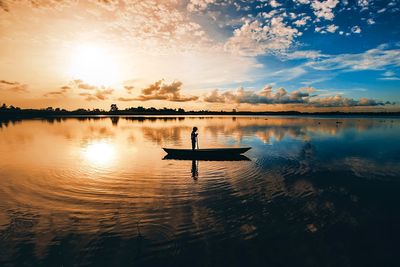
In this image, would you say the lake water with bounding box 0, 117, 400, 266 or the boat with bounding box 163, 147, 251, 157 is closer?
the lake water with bounding box 0, 117, 400, 266

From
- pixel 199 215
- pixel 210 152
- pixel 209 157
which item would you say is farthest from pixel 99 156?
pixel 199 215

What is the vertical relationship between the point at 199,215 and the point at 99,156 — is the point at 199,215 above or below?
below

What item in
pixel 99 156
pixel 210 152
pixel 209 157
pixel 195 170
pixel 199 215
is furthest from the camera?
pixel 99 156

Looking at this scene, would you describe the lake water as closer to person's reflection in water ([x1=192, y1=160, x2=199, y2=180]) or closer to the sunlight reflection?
person's reflection in water ([x1=192, y1=160, x2=199, y2=180])

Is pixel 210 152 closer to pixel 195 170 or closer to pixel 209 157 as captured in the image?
pixel 209 157

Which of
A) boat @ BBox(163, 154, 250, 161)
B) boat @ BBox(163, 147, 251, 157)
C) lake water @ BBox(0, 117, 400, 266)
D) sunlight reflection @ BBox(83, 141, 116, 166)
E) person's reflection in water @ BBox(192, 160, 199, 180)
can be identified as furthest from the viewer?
boat @ BBox(163, 154, 250, 161)

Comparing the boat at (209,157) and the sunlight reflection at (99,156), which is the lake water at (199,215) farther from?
the boat at (209,157)

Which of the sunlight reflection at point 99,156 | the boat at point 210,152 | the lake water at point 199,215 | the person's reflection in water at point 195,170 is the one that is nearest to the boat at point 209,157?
the boat at point 210,152

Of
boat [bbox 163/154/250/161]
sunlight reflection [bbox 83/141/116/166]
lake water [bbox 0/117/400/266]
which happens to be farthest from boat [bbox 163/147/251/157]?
sunlight reflection [bbox 83/141/116/166]

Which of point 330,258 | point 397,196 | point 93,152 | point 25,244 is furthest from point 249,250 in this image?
point 93,152

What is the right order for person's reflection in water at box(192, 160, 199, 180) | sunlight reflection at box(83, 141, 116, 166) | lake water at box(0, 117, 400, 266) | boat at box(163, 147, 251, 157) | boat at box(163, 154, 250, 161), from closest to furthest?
lake water at box(0, 117, 400, 266), person's reflection in water at box(192, 160, 199, 180), sunlight reflection at box(83, 141, 116, 166), boat at box(163, 147, 251, 157), boat at box(163, 154, 250, 161)

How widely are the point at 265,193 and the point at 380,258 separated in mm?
7079

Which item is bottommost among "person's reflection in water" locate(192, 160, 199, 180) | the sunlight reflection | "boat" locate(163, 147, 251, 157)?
"person's reflection in water" locate(192, 160, 199, 180)

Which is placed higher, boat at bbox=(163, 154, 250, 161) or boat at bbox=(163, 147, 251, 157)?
boat at bbox=(163, 147, 251, 157)
